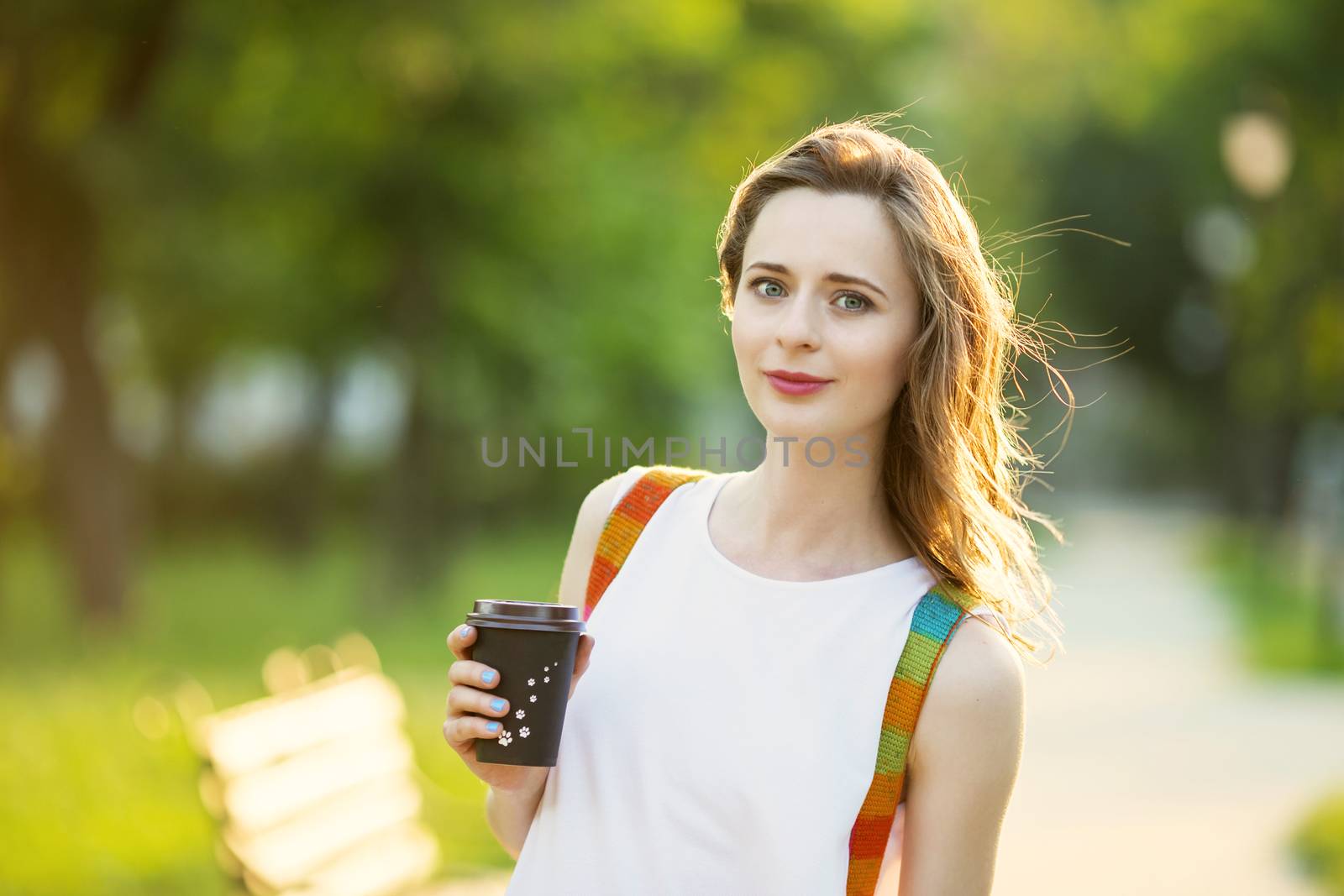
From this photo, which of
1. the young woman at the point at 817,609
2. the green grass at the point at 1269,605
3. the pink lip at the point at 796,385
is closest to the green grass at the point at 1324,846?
the young woman at the point at 817,609

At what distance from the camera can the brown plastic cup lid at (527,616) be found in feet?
5.94

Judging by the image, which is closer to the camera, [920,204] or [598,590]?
[920,204]

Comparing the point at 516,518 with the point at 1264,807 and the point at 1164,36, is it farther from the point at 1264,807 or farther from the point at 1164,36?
the point at 1264,807

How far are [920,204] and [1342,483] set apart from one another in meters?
13.0

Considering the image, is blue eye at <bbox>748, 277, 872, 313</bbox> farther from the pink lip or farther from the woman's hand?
the woman's hand

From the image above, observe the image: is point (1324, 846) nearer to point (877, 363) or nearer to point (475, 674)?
point (877, 363)

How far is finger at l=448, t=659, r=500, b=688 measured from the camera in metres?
1.83

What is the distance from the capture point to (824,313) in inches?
78.4

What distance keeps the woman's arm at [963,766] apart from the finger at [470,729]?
546 millimetres

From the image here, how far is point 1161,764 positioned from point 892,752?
7200 mm

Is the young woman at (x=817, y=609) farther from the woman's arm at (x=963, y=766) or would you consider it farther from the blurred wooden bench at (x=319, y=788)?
the blurred wooden bench at (x=319, y=788)

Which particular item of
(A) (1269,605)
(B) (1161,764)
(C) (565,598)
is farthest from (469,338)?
(C) (565,598)

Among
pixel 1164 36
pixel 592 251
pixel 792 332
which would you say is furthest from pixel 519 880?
pixel 1164 36

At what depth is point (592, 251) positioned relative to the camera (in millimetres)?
14641
